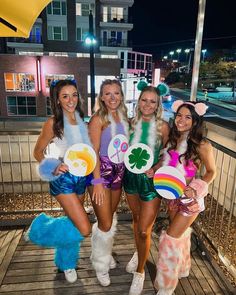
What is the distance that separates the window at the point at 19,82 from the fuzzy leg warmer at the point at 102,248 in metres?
19.6

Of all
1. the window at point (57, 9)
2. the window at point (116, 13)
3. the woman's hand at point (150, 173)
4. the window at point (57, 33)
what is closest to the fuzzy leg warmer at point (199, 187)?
the woman's hand at point (150, 173)

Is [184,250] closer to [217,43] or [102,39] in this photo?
[102,39]

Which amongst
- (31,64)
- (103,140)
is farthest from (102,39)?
(103,140)

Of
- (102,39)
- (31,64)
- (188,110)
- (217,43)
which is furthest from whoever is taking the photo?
(217,43)

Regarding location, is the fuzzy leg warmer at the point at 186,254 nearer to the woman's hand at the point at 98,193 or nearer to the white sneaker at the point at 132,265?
the white sneaker at the point at 132,265

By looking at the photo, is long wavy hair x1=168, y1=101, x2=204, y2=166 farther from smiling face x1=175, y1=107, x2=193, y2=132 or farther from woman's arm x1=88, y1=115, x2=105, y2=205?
woman's arm x1=88, y1=115, x2=105, y2=205

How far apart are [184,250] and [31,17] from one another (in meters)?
2.63

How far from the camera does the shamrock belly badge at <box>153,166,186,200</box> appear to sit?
229 cm

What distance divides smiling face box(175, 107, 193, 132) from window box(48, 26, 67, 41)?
25.1m

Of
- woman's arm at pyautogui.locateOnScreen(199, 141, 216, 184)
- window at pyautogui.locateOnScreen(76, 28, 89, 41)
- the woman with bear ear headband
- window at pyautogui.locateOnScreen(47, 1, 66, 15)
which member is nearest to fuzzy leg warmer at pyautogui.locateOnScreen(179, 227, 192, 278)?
the woman with bear ear headband

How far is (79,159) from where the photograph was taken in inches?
94.0

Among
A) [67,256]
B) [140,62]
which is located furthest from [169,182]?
[140,62]

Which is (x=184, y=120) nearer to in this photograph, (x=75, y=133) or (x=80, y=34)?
(x=75, y=133)

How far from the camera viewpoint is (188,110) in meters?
2.37
